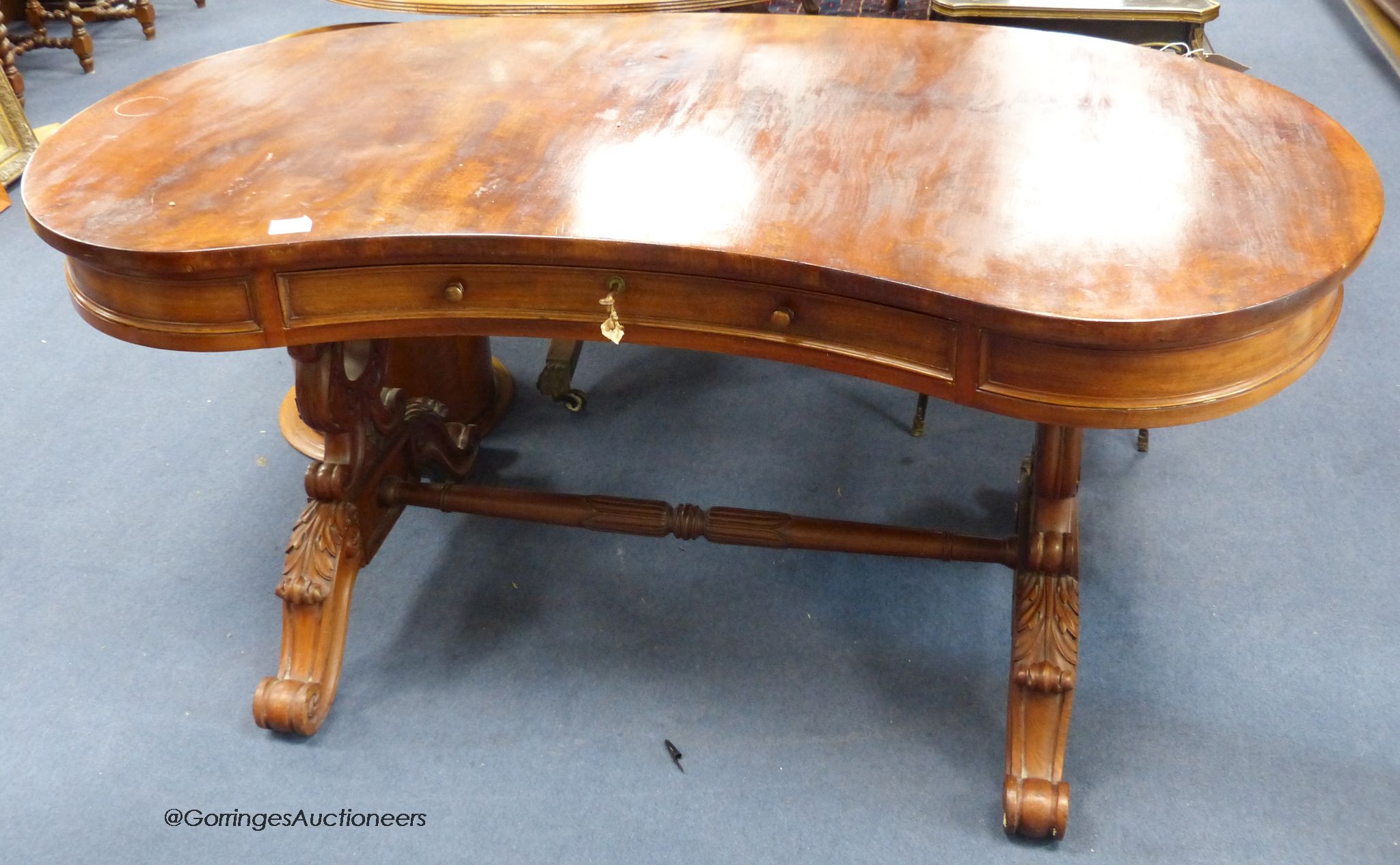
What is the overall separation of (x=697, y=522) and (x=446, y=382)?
687 mm

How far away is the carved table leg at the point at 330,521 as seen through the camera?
1754 millimetres

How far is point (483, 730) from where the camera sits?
178 cm

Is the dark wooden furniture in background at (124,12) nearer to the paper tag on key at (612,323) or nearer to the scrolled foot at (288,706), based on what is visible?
the scrolled foot at (288,706)

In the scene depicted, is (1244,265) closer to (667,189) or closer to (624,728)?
(667,189)

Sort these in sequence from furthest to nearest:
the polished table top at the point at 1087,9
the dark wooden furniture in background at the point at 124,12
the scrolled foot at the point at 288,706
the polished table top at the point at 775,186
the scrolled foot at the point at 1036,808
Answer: the dark wooden furniture in background at the point at 124,12, the polished table top at the point at 1087,9, the scrolled foot at the point at 288,706, the scrolled foot at the point at 1036,808, the polished table top at the point at 775,186

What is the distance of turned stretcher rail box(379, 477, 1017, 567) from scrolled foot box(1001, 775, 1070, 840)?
40 centimetres

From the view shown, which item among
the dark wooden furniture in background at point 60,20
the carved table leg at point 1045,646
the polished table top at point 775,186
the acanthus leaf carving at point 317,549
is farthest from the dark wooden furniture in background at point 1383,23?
the dark wooden furniture in background at point 60,20

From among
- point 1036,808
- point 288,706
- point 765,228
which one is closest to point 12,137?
point 288,706

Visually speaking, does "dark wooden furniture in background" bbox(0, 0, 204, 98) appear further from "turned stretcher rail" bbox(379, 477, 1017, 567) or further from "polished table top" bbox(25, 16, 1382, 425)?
"turned stretcher rail" bbox(379, 477, 1017, 567)

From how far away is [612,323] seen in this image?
4.46 feet

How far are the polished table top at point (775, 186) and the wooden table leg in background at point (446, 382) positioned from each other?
1.98ft

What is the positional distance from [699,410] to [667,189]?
116 cm

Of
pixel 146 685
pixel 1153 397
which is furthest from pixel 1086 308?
pixel 146 685

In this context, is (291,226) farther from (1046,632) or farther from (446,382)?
(1046,632)
